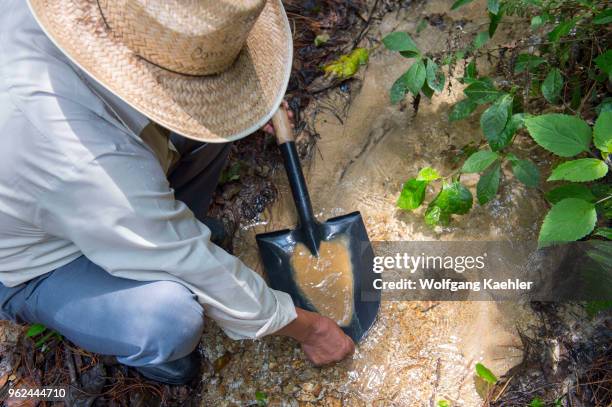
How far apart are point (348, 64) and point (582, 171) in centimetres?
114

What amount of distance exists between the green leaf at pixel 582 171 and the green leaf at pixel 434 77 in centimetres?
53

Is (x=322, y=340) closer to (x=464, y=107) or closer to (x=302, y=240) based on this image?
(x=302, y=240)

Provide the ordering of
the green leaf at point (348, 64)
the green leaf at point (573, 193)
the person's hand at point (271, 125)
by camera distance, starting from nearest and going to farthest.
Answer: the green leaf at point (573, 193) < the person's hand at point (271, 125) < the green leaf at point (348, 64)

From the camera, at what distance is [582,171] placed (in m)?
1.45

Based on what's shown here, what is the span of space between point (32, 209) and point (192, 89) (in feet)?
1.57

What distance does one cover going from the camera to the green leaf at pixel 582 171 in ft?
4.69

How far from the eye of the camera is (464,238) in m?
2.03

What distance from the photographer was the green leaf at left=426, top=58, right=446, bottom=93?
183 centimetres

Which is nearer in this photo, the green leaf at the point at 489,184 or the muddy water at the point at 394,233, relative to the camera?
the green leaf at the point at 489,184

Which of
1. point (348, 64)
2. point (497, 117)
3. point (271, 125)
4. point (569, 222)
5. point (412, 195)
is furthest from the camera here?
point (348, 64)

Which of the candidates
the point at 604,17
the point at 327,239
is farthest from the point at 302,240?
the point at 604,17

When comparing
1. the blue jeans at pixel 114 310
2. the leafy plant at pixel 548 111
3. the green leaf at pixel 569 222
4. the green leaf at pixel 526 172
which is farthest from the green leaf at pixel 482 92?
the blue jeans at pixel 114 310

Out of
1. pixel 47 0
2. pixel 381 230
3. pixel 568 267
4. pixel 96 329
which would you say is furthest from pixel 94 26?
pixel 568 267

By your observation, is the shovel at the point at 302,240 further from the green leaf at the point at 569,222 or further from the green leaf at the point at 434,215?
the green leaf at the point at 569,222
